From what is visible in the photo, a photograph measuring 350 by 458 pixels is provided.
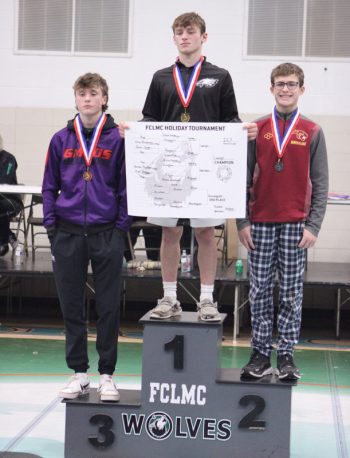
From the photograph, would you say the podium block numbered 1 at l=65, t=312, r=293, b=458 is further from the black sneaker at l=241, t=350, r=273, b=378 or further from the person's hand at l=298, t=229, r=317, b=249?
the person's hand at l=298, t=229, r=317, b=249

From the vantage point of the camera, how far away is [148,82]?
10.0 m

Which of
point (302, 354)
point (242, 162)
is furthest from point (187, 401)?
point (302, 354)

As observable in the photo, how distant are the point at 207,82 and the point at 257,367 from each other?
1.52 metres

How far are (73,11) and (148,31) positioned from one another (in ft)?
3.13

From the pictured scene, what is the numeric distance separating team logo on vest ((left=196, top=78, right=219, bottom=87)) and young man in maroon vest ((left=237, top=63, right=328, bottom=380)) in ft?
1.02

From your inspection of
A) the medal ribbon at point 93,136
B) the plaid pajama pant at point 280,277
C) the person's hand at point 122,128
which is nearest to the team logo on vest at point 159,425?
the plaid pajama pant at point 280,277

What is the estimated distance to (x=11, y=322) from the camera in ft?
29.0

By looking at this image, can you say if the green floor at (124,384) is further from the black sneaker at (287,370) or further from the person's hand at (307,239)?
the person's hand at (307,239)

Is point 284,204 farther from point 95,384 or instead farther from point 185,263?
point 185,263

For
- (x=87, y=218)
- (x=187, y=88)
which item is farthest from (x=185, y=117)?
(x=87, y=218)

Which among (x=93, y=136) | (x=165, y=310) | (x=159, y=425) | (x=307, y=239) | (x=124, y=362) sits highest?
(x=93, y=136)

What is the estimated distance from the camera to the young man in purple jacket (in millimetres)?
4367

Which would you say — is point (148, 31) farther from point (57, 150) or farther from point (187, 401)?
point (187, 401)

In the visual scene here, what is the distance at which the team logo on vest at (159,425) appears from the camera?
4332 millimetres
